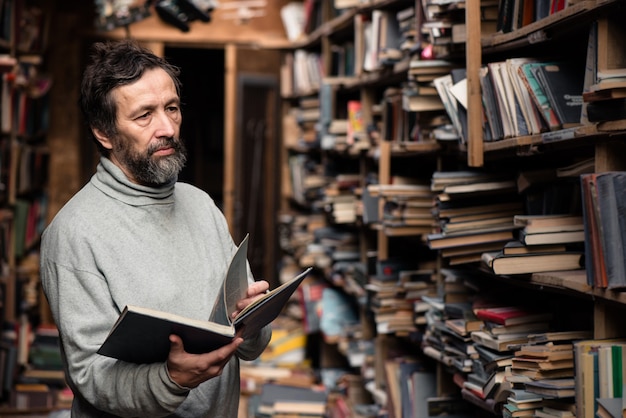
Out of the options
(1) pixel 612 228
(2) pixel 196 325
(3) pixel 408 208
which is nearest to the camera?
(2) pixel 196 325

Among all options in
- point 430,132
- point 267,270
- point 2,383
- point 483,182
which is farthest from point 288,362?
point 483,182

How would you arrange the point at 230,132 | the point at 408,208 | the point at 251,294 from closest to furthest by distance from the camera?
the point at 251,294
the point at 408,208
the point at 230,132

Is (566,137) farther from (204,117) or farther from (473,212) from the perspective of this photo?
(204,117)

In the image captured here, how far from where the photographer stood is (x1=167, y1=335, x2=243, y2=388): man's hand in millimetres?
1922

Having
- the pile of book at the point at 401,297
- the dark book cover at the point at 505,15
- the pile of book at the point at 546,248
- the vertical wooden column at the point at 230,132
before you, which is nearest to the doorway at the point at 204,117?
the vertical wooden column at the point at 230,132

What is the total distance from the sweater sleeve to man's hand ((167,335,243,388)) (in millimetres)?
23

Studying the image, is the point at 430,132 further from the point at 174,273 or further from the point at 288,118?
the point at 288,118

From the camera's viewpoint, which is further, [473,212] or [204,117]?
[204,117]

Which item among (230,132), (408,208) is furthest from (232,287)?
(230,132)

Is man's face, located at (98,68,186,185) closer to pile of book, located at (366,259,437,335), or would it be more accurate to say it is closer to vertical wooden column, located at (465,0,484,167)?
vertical wooden column, located at (465,0,484,167)

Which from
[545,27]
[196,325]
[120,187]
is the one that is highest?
[545,27]

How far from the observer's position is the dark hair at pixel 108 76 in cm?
221

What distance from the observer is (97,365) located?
2.00 metres

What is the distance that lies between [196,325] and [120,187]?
0.57 m
